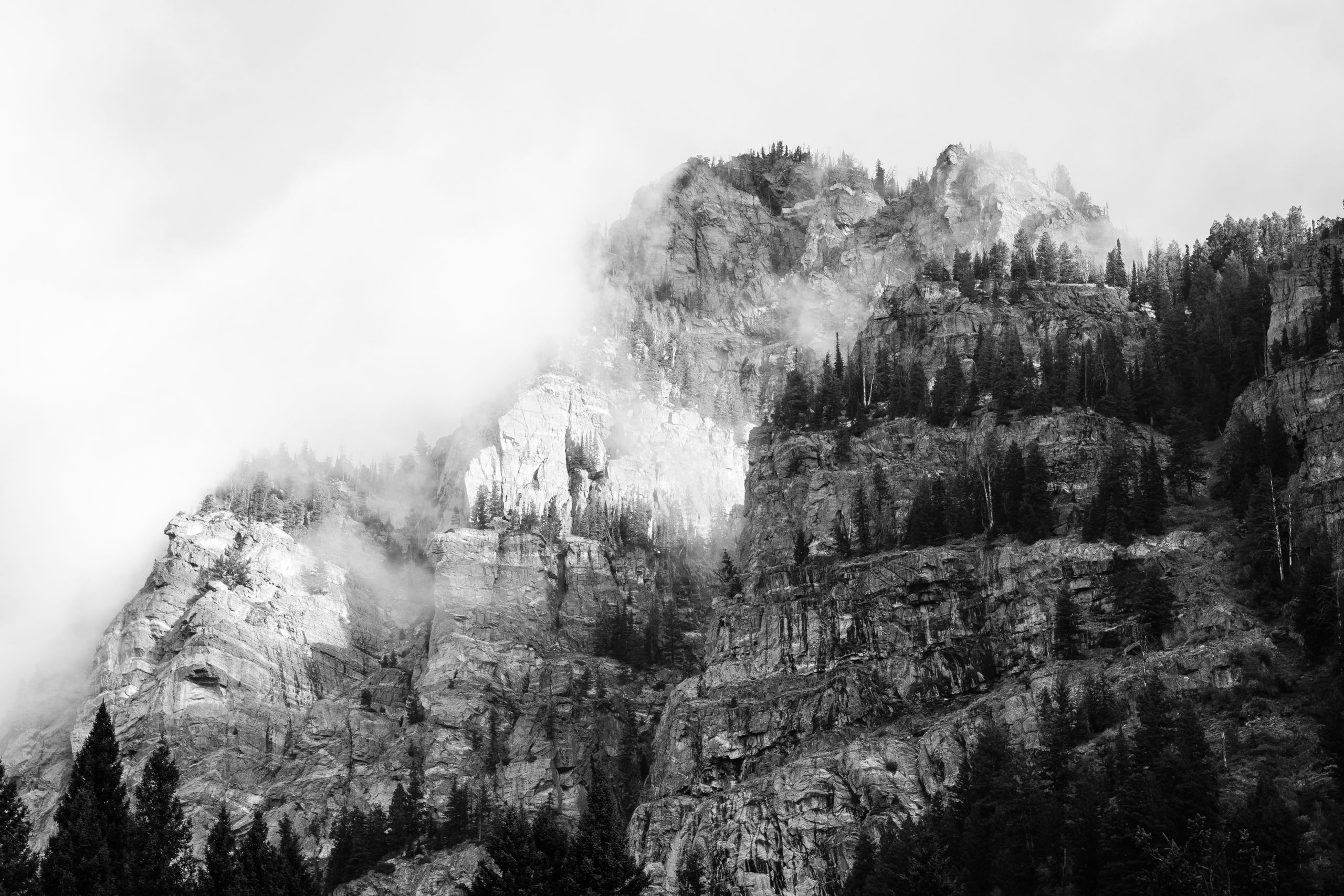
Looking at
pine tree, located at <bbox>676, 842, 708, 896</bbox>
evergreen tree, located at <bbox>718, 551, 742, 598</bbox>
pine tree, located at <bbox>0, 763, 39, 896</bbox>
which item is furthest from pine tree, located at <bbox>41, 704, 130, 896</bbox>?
evergreen tree, located at <bbox>718, 551, 742, 598</bbox>

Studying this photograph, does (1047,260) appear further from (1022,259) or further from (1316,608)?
(1316,608)

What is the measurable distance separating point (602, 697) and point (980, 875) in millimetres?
68062

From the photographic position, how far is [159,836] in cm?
8350

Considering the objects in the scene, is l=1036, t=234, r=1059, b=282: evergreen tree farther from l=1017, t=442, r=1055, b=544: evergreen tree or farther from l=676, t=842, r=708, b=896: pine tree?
l=676, t=842, r=708, b=896: pine tree

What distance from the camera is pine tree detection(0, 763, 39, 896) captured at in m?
74.2

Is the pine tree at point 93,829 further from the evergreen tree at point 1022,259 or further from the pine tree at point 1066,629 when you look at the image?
the evergreen tree at point 1022,259

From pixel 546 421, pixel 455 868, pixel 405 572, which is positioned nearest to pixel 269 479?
pixel 405 572

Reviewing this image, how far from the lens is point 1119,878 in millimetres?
87000

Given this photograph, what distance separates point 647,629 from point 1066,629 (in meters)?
61.5

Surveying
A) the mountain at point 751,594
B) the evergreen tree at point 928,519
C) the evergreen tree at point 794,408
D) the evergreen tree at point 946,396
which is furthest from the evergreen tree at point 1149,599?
the evergreen tree at point 794,408

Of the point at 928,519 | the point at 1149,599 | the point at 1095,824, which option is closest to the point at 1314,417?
the point at 1149,599

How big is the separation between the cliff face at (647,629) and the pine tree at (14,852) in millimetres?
51741

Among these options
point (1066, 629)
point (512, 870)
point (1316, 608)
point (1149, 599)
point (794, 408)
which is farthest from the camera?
point (794, 408)

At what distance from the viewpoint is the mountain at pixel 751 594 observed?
379ft
